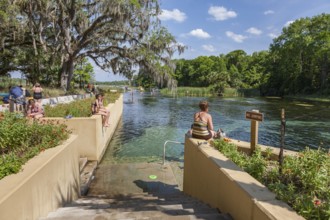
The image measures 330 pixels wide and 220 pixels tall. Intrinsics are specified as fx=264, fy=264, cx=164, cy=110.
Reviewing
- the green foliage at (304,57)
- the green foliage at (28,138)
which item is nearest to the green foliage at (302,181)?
the green foliage at (28,138)

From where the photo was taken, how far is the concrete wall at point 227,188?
7.84 feet

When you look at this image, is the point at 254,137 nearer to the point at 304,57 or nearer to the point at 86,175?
the point at 86,175

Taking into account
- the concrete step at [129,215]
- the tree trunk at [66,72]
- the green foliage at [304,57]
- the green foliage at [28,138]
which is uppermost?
the green foliage at [304,57]

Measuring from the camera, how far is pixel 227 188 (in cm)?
321

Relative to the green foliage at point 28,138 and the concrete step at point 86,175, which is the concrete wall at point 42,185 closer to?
the green foliage at point 28,138

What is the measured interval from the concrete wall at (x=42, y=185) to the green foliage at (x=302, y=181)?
2.59 meters

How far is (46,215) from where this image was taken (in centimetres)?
357

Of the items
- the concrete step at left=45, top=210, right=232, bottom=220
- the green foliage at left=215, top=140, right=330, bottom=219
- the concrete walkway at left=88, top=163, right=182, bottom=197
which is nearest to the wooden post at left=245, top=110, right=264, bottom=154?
the green foliage at left=215, top=140, right=330, bottom=219

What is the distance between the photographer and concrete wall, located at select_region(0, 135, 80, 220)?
2.63 meters

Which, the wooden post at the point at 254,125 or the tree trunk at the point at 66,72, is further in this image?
the tree trunk at the point at 66,72

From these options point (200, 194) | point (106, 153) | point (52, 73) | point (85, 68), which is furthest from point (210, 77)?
point (200, 194)

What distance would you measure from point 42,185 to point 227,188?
235 cm

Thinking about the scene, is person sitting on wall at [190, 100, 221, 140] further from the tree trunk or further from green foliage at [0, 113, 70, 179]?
the tree trunk

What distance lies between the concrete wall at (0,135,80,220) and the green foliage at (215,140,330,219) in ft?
8.49
